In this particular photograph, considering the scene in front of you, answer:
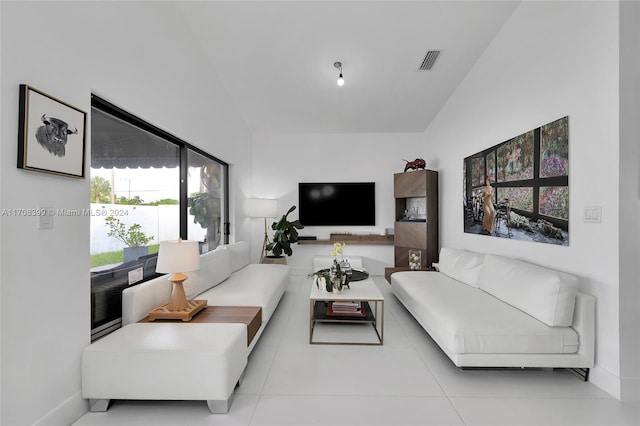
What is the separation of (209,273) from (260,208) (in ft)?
7.69

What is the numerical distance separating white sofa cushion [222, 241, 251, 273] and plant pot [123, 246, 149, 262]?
1223 millimetres

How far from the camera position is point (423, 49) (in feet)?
10.2

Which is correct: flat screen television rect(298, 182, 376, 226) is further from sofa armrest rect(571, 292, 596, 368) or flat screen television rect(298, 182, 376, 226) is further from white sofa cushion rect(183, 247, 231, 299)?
sofa armrest rect(571, 292, 596, 368)

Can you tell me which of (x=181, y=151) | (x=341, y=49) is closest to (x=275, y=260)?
(x=181, y=151)

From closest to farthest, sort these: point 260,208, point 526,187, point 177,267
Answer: point 177,267 → point 526,187 → point 260,208

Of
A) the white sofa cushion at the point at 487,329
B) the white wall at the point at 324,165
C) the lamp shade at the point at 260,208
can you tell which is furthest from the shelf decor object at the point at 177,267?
the white wall at the point at 324,165

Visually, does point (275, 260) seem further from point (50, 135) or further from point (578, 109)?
point (578, 109)

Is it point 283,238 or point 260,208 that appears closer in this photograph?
point 283,238

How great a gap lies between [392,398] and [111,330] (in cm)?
198

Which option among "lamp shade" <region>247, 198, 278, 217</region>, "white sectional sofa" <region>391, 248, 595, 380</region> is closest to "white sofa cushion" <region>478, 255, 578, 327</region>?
"white sectional sofa" <region>391, 248, 595, 380</region>

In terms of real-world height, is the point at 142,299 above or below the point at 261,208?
below

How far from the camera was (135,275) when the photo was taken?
7.68 ft

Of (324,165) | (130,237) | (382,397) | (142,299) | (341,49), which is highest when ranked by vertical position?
(341,49)
